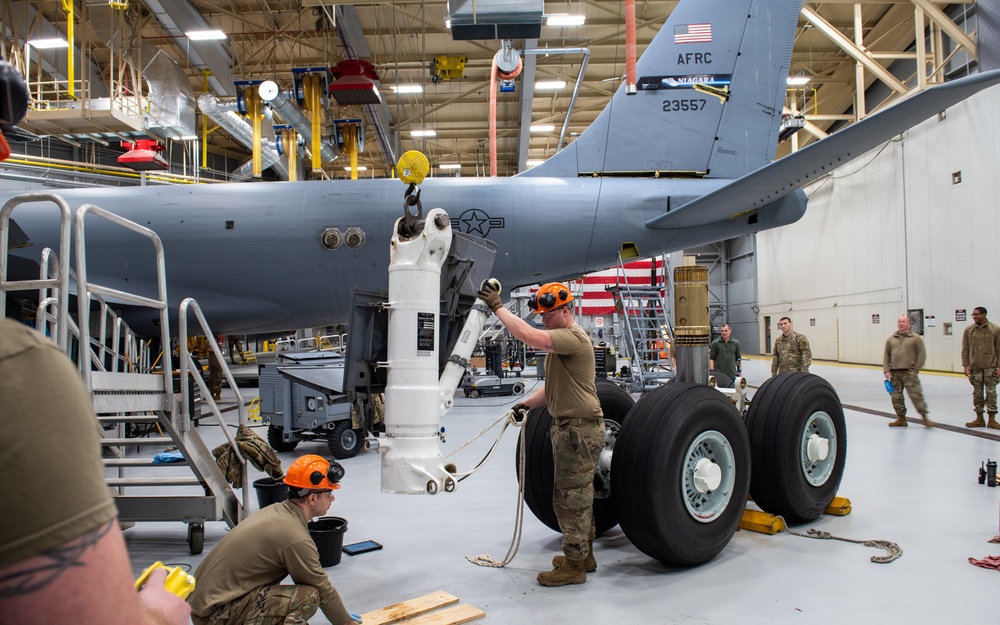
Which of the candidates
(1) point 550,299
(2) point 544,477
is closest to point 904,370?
(2) point 544,477

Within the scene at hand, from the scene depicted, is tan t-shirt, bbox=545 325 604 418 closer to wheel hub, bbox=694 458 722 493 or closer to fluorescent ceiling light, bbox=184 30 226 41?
wheel hub, bbox=694 458 722 493

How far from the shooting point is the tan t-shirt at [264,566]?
8.84 feet

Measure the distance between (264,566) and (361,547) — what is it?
1727 millimetres

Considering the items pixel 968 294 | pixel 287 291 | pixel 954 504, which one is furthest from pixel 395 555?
pixel 968 294

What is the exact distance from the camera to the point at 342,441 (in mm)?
7465

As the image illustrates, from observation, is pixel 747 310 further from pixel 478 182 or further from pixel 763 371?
pixel 478 182

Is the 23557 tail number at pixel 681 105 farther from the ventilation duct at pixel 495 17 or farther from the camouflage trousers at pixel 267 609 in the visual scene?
the camouflage trousers at pixel 267 609

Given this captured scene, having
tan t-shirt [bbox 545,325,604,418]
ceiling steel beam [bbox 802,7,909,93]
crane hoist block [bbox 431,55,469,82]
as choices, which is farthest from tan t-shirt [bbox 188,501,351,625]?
ceiling steel beam [bbox 802,7,909,93]

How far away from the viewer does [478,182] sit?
9.27 m

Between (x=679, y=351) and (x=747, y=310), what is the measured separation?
27054mm

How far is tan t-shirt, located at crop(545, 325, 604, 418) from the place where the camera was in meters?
3.79

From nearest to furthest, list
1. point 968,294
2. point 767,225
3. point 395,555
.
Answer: point 395,555
point 767,225
point 968,294

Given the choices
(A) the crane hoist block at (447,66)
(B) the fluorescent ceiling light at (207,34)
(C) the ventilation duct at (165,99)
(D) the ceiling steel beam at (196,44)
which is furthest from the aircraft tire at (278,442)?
(C) the ventilation duct at (165,99)

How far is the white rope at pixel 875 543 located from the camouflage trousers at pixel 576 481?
170cm
